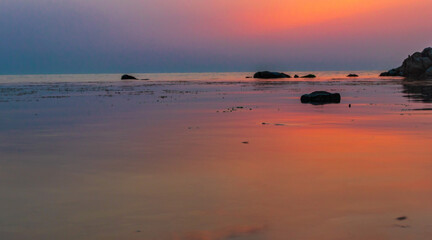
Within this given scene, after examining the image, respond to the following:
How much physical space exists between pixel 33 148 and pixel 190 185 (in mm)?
6191

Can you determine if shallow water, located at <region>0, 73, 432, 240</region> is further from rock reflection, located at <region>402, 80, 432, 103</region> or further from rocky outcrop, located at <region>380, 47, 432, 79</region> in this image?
rocky outcrop, located at <region>380, 47, 432, 79</region>

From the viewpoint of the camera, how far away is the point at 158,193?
7645mm

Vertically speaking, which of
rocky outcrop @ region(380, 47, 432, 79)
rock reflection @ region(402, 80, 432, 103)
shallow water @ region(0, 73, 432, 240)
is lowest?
shallow water @ region(0, 73, 432, 240)

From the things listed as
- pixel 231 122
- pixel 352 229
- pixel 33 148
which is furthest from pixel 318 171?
pixel 231 122

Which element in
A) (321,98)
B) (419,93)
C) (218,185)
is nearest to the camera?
(218,185)

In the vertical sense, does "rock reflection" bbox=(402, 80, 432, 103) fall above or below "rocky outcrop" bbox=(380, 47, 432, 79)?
below

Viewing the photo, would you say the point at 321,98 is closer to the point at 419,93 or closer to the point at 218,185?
the point at 419,93

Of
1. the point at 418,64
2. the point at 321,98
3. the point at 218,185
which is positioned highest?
the point at 418,64

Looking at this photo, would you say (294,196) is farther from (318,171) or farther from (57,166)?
(57,166)

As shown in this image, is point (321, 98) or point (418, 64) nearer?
point (321, 98)

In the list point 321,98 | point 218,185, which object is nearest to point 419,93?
point 321,98

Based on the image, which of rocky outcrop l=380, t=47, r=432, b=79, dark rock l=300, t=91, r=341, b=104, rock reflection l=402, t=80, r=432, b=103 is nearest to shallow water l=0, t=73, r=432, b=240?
dark rock l=300, t=91, r=341, b=104

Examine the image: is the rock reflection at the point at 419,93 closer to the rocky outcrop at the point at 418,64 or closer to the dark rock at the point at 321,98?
the dark rock at the point at 321,98

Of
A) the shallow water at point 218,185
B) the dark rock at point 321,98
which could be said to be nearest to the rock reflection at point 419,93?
the dark rock at point 321,98
